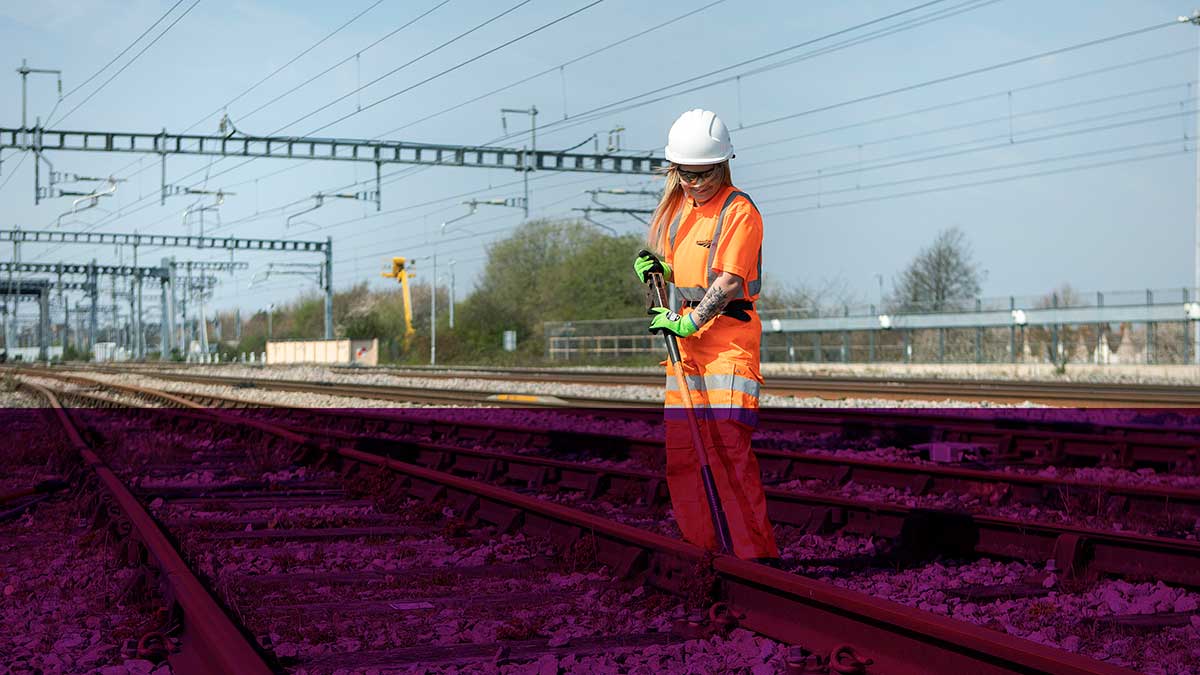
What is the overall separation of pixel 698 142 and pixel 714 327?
0.70m

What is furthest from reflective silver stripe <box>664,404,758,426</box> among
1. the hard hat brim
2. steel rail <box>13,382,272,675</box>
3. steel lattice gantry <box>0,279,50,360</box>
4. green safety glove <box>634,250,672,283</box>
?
steel lattice gantry <box>0,279,50,360</box>

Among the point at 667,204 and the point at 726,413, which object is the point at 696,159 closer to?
A: the point at 667,204

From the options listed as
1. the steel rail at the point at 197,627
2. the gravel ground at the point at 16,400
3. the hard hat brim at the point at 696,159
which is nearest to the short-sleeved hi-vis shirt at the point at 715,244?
the hard hat brim at the point at 696,159

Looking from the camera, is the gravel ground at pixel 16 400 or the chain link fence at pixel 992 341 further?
the chain link fence at pixel 992 341

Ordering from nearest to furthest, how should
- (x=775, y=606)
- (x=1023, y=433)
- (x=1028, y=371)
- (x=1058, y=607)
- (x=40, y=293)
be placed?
(x=775, y=606) < (x=1058, y=607) < (x=1023, y=433) < (x=1028, y=371) < (x=40, y=293)

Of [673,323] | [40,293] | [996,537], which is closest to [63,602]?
[673,323]

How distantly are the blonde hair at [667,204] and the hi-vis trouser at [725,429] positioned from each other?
1.75 feet

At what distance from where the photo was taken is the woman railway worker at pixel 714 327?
4523 millimetres

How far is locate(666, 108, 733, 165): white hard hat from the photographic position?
184 inches

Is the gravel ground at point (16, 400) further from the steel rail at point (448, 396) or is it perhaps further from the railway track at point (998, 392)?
the railway track at point (998, 392)

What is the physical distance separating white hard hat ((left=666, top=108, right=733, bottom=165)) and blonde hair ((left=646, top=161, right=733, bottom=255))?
0.08 meters

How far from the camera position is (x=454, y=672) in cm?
346

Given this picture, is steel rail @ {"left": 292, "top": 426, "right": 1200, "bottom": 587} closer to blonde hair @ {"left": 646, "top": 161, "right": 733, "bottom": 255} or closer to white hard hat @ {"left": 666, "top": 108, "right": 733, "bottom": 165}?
blonde hair @ {"left": 646, "top": 161, "right": 733, "bottom": 255}

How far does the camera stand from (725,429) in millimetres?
4562
